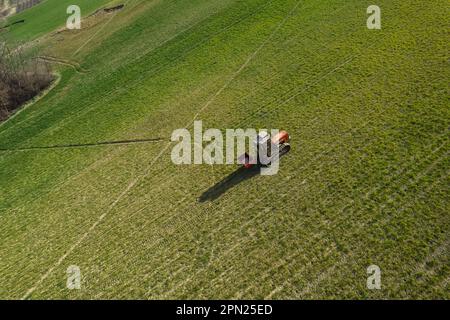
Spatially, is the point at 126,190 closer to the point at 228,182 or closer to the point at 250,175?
the point at 228,182

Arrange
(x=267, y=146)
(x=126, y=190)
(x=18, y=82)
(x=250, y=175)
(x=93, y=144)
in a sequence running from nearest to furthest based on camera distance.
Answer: (x=267, y=146) < (x=250, y=175) < (x=126, y=190) < (x=93, y=144) < (x=18, y=82)

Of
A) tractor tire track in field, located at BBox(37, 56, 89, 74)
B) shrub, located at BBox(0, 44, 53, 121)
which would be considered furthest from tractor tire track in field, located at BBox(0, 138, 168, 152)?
tractor tire track in field, located at BBox(37, 56, 89, 74)

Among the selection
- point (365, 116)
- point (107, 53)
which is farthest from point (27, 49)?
point (365, 116)

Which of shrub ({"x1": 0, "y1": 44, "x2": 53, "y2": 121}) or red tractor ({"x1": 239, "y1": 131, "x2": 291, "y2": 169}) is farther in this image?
shrub ({"x1": 0, "y1": 44, "x2": 53, "y2": 121})

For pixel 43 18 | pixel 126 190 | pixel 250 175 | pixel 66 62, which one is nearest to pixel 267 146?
pixel 250 175

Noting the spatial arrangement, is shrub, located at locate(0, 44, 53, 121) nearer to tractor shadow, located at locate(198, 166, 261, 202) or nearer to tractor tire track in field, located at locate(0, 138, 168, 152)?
tractor tire track in field, located at locate(0, 138, 168, 152)

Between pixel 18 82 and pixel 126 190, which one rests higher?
pixel 18 82
